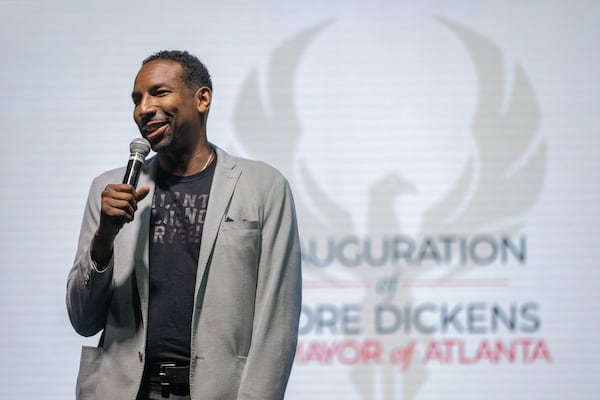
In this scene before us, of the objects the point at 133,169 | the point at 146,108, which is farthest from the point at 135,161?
the point at 146,108

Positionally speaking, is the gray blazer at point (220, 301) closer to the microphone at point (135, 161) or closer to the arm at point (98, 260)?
the arm at point (98, 260)

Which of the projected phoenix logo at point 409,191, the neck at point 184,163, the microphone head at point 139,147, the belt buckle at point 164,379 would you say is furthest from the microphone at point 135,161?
the projected phoenix logo at point 409,191

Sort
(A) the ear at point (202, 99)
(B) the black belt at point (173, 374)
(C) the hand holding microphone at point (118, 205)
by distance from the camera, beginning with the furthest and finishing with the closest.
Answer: (A) the ear at point (202, 99) < (B) the black belt at point (173, 374) < (C) the hand holding microphone at point (118, 205)

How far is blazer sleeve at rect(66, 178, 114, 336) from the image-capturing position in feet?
5.79

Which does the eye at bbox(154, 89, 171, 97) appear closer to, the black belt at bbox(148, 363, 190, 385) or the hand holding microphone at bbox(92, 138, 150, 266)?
the hand holding microphone at bbox(92, 138, 150, 266)

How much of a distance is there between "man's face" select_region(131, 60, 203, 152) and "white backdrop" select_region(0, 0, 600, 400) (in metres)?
1.62

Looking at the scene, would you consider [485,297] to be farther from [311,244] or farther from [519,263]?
[311,244]

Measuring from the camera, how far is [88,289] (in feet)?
5.80

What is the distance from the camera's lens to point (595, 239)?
360 centimetres

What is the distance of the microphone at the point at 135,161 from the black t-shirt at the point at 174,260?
4.6 inches

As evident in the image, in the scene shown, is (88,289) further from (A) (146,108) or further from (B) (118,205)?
(A) (146,108)

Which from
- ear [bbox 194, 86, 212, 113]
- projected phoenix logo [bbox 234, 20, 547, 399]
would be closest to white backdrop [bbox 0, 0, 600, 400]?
projected phoenix logo [bbox 234, 20, 547, 399]

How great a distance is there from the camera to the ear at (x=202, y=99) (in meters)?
2.01

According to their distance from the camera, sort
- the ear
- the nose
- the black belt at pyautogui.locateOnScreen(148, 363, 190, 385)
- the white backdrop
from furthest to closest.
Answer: the white backdrop → the ear → the nose → the black belt at pyautogui.locateOnScreen(148, 363, 190, 385)
